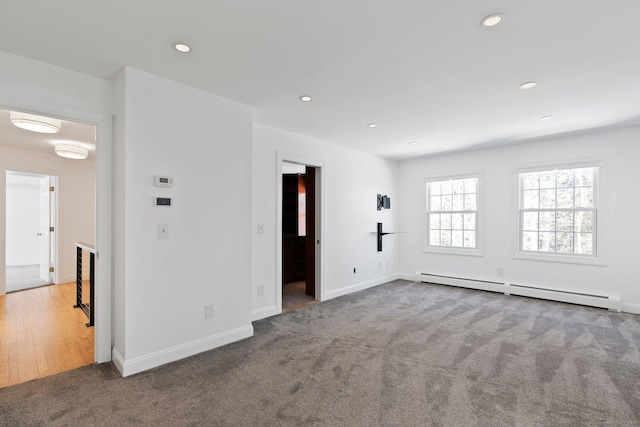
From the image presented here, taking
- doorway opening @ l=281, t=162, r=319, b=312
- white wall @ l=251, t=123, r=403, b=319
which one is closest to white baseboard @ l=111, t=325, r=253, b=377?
white wall @ l=251, t=123, r=403, b=319

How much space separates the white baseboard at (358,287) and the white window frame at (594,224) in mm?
2180

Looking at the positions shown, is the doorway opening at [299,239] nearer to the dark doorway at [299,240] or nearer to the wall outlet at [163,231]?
the dark doorway at [299,240]

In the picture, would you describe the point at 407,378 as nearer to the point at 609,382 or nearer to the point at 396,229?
the point at 609,382

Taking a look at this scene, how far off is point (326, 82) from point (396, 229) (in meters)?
4.22

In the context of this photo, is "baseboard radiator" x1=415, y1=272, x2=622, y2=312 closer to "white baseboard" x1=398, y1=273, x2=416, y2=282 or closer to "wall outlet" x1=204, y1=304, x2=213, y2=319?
"white baseboard" x1=398, y1=273, x2=416, y2=282

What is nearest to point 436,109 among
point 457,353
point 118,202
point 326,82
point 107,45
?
point 326,82

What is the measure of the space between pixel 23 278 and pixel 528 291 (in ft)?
31.4

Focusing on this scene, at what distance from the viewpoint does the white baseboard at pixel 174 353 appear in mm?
2520

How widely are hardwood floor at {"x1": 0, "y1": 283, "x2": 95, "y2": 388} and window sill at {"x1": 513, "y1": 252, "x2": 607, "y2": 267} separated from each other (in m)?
5.87

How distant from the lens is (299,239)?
615 centimetres

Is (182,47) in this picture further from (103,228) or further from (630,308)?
(630,308)

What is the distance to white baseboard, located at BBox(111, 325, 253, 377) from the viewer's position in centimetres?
252

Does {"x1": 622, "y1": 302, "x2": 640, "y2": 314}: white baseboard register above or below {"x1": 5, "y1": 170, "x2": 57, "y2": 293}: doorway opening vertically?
below

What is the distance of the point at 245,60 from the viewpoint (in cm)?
242
